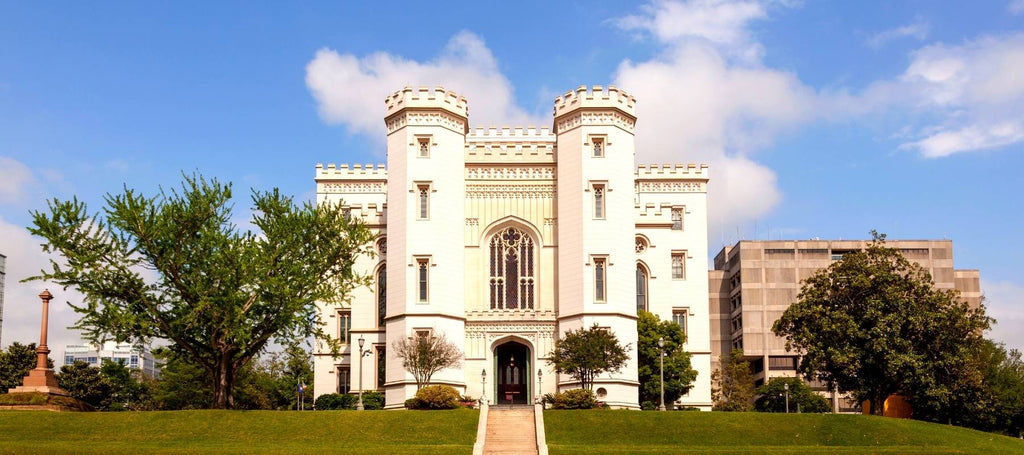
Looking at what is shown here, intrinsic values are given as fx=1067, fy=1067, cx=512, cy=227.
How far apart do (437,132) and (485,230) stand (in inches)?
224

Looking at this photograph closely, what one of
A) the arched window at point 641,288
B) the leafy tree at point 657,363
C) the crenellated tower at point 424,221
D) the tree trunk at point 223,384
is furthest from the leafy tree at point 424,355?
the arched window at point 641,288

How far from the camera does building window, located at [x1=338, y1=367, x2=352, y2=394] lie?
196 ft

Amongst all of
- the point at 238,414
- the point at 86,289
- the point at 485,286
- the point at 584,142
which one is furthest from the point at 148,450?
the point at 584,142

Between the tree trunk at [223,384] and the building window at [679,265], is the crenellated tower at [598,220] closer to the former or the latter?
the building window at [679,265]

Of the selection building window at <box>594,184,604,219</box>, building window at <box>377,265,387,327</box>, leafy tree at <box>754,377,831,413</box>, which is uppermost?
building window at <box>594,184,604,219</box>

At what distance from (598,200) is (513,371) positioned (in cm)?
996

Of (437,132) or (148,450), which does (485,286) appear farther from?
(148,450)

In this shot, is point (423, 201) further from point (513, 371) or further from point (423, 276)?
point (513, 371)

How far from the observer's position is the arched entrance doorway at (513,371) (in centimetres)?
5516

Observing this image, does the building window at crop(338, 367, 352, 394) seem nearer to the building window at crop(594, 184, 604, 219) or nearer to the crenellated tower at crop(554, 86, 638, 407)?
the crenellated tower at crop(554, 86, 638, 407)

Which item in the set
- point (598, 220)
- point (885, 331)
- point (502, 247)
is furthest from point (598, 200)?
point (885, 331)

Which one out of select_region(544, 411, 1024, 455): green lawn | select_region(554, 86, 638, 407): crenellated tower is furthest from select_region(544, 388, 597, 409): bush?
select_region(544, 411, 1024, 455): green lawn

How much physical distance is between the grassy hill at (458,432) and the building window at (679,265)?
81.7 ft

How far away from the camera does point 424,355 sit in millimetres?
49719
